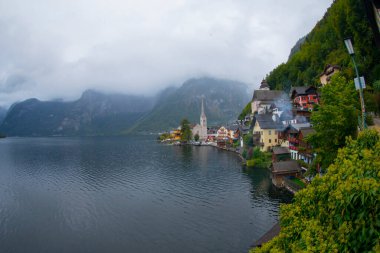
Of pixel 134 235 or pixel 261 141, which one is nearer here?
pixel 134 235

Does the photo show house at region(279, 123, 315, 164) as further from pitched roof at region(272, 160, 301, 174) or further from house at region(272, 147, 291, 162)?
pitched roof at region(272, 160, 301, 174)

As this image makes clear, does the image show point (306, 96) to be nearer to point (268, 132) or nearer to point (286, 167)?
point (268, 132)

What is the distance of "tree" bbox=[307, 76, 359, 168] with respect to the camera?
32188mm

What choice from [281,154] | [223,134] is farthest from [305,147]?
[223,134]

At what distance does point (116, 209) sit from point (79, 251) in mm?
14570

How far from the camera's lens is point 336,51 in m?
88.5

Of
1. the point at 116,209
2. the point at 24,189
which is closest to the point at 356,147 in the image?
the point at 116,209

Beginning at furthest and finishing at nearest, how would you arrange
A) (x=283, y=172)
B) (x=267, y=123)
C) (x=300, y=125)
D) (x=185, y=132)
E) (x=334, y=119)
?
(x=185, y=132), (x=267, y=123), (x=300, y=125), (x=283, y=172), (x=334, y=119)

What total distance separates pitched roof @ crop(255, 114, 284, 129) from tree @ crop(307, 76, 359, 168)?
163ft

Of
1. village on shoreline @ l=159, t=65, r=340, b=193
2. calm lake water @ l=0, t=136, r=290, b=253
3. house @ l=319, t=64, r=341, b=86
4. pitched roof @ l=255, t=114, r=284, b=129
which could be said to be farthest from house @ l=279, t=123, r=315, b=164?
house @ l=319, t=64, r=341, b=86

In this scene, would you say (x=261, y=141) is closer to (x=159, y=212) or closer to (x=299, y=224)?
(x=159, y=212)

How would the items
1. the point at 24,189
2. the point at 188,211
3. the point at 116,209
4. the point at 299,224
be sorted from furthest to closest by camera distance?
the point at 24,189 → the point at 116,209 → the point at 188,211 → the point at 299,224

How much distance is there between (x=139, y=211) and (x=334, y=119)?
3452 cm

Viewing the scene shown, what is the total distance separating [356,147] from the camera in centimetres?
1066
